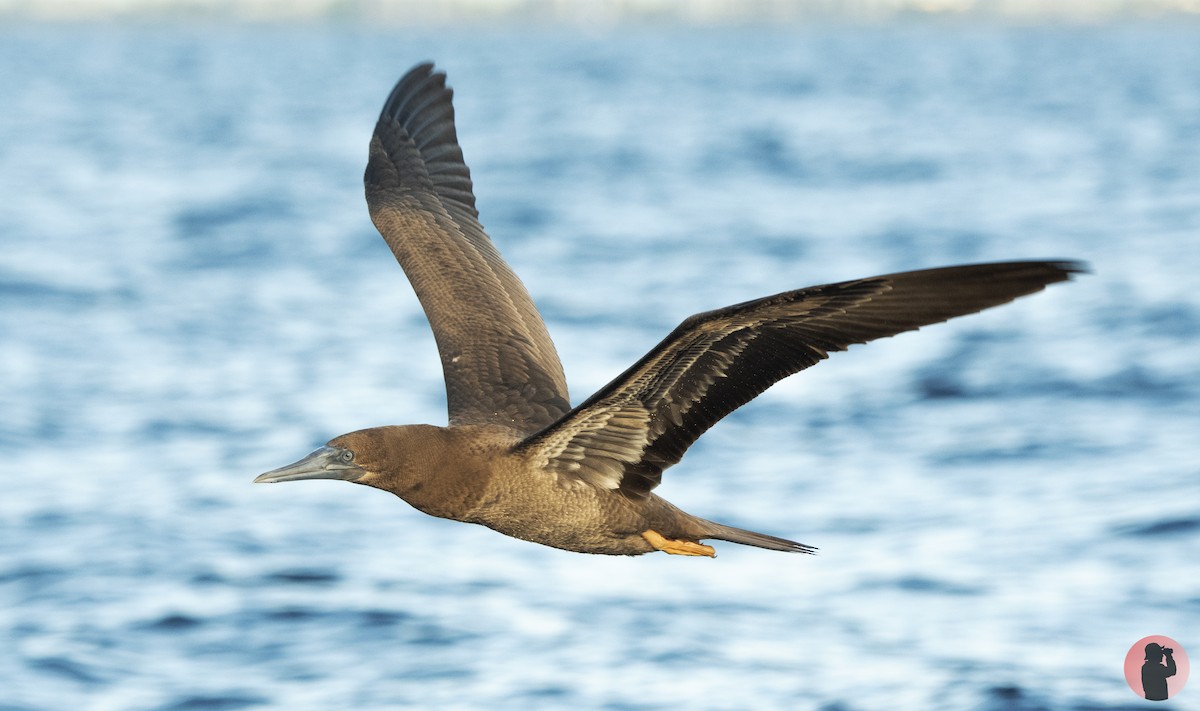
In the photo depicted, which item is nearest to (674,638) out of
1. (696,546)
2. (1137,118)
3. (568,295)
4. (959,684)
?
(959,684)

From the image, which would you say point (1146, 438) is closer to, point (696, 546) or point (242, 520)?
point (242, 520)

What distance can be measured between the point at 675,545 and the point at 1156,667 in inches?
156

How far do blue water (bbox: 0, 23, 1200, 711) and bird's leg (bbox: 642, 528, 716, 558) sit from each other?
10.1 ft

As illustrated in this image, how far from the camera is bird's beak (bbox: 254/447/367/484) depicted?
7777mm

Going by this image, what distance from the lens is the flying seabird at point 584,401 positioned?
6578 mm

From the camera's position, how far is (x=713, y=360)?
727 cm

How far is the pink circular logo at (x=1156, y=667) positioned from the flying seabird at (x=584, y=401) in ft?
11.9

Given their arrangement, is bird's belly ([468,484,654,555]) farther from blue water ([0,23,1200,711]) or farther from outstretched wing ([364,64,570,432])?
blue water ([0,23,1200,711])

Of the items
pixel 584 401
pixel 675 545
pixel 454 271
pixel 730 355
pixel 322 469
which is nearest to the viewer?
pixel 584 401

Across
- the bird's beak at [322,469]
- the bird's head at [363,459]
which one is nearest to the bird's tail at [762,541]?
the bird's head at [363,459]

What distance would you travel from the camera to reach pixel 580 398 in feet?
57.3

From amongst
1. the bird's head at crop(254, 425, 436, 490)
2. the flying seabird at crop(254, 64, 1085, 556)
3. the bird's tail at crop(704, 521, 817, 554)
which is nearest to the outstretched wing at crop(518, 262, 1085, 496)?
the flying seabird at crop(254, 64, 1085, 556)

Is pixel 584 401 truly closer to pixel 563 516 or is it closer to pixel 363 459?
pixel 563 516

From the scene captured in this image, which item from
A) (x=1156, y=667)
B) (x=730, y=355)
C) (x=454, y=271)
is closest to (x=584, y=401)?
(x=730, y=355)
